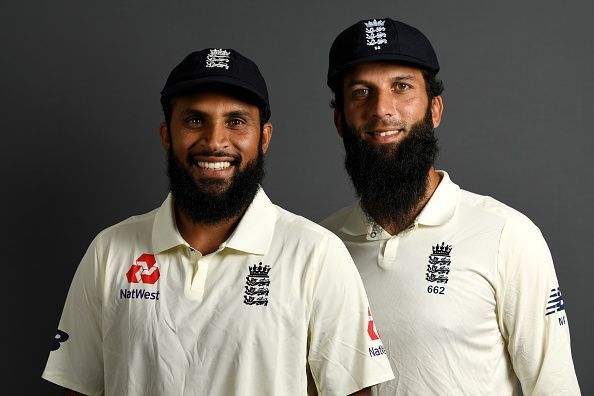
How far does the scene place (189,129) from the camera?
226 centimetres

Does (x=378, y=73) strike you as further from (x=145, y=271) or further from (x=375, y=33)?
(x=145, y=271)

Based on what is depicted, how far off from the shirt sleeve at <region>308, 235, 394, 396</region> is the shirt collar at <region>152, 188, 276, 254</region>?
0.16 meters

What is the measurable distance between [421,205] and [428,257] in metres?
0.19

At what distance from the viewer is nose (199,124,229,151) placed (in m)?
2.21

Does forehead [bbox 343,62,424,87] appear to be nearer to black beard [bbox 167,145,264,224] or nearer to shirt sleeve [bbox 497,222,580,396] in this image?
black beard [bbox 167,145,264,224]

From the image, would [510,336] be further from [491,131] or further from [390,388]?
[491,131]

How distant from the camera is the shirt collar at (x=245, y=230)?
2.21 m

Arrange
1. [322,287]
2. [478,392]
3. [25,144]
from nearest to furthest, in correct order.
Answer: [322,287]
[478,392]
[25,144]

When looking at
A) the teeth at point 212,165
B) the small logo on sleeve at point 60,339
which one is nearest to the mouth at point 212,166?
the teeth at point 212,165

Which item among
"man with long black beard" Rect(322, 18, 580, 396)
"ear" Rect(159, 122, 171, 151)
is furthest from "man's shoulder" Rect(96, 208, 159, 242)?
"man with long black beard" Rect(322, 18, 580, 396)

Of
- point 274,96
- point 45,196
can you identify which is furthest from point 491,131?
point 45,196

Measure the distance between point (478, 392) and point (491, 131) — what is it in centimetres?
114

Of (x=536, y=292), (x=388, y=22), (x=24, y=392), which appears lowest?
(x=24, y=392)

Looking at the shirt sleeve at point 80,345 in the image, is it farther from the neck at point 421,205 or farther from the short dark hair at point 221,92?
the neck at point 421,205
